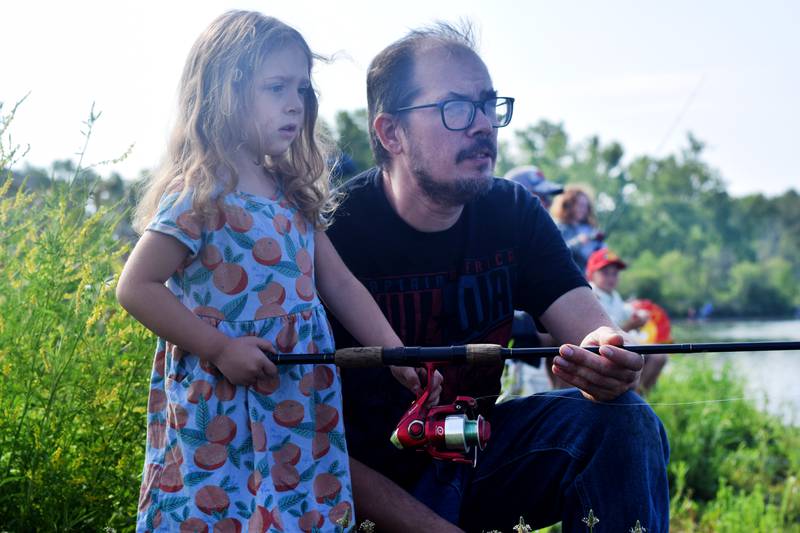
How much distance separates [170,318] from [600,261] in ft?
17.3

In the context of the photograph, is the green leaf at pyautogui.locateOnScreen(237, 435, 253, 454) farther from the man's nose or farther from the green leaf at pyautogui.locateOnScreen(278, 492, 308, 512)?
the man's nose

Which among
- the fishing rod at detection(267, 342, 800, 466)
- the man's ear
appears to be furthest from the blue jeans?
the man's ear

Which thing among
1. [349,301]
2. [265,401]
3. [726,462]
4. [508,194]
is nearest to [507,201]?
[508,194]

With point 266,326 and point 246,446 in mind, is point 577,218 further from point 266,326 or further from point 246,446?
point 246,446

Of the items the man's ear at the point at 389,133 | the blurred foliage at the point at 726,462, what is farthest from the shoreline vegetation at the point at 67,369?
the blurred foliage at the point at 726,462

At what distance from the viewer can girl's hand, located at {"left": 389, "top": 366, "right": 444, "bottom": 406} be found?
7.95ft

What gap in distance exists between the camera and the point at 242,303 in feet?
7.90

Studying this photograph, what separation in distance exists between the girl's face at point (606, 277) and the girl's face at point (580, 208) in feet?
1.48

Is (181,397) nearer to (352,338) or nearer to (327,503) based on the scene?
(327,503)

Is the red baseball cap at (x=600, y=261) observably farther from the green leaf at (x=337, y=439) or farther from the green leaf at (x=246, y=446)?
the green leaf at (x=246, y=446)

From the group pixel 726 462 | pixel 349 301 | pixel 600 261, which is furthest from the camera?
pixel 600 261

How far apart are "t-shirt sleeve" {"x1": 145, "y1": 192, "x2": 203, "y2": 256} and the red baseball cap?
5107 mm

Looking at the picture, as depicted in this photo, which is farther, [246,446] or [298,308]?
[298,308]

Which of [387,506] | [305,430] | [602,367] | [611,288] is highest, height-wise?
[611,288]
